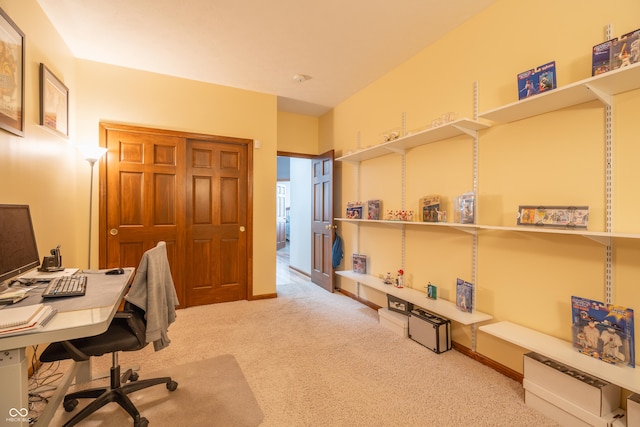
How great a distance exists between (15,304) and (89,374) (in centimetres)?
108

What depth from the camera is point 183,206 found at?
12.2 feet

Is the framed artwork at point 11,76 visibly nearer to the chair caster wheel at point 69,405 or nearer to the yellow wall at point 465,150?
the yellow wall at point 465,150

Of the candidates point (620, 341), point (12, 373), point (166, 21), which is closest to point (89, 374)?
point (12, 373)

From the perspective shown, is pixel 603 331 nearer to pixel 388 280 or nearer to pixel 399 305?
pixel 399 305

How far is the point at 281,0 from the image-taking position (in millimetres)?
2332

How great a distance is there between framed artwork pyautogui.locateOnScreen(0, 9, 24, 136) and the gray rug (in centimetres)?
190

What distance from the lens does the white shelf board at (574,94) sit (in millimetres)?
1542

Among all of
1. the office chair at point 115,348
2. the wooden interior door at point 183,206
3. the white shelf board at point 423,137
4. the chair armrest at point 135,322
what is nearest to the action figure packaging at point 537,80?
the white shelf board at point 423,137

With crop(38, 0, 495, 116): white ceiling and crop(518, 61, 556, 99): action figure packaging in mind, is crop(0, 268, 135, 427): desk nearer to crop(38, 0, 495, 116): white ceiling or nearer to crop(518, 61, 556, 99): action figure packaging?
crop(38, 0, 495, 116): white ceiling

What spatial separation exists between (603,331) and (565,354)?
0.24m

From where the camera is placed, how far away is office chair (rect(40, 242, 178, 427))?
157 cm

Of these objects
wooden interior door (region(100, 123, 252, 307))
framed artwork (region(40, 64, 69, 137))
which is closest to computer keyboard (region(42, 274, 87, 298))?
framed artwork (region(40, 64, 69, 137))

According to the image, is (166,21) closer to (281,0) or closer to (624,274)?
(281,0)

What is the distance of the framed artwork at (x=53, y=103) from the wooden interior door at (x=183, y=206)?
1.63 feet
